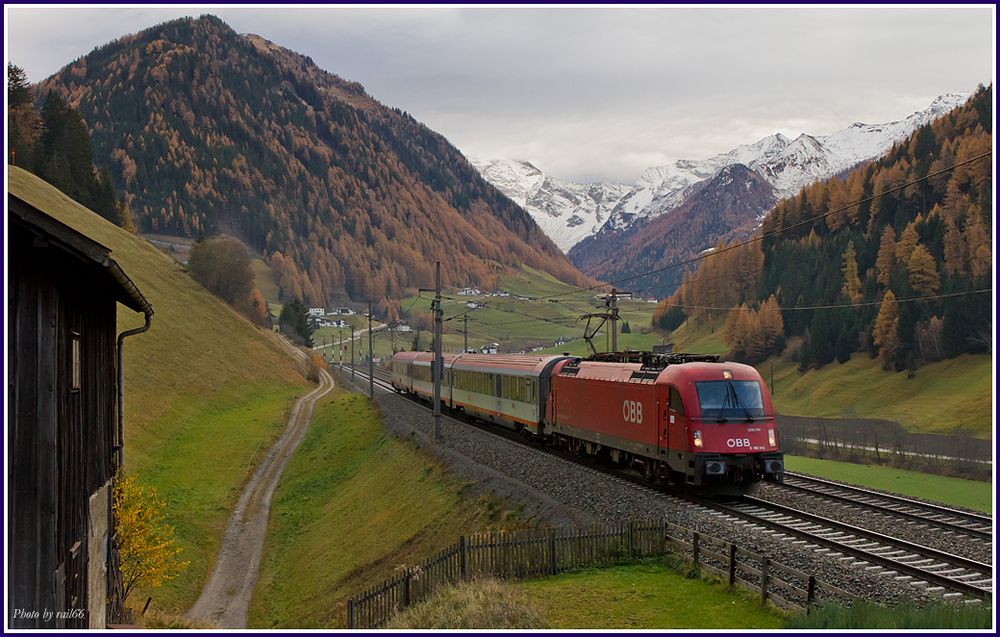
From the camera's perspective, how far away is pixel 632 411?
29484 mm

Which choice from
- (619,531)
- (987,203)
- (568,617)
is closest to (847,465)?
(619,531)

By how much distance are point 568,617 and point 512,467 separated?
60.2ft

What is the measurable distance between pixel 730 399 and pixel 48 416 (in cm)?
1813

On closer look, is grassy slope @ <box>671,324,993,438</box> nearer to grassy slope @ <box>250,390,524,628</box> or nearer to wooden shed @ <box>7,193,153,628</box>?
grassy slope @ <box>250,390,524,628</box>

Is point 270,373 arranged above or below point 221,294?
below

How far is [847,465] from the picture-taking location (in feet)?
165

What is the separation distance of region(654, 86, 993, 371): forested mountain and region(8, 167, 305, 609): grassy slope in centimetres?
6382

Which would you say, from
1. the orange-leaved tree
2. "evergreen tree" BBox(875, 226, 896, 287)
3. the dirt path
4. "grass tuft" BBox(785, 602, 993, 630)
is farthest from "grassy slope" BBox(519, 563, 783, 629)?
"evergreen tree" BBox(875, 226, 896, 287)

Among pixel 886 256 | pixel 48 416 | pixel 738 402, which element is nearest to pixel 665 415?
pixel 738 402

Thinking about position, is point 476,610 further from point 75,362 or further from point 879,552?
point 879,552

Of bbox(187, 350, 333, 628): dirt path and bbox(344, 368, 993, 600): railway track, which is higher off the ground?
bbox(344, 368, 993, 600): railway track

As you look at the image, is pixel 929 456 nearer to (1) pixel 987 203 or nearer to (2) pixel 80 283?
(2) pixel 80 283

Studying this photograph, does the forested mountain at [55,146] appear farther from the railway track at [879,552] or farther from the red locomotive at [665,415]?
the railway track at [879,552]

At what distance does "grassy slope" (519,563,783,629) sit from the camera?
15.7 metres
